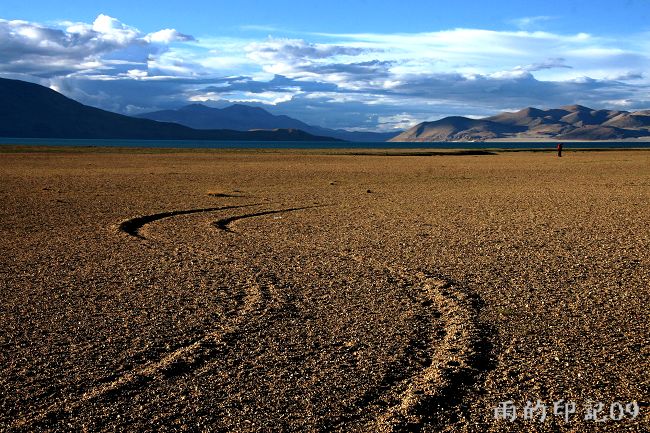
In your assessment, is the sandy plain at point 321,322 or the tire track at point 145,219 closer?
the sandy plain at point 321,322

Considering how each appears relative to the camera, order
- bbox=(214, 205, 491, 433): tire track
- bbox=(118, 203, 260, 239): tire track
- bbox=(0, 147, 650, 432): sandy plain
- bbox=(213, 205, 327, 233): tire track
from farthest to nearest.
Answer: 1. bbox=(213, 205, 327, 233): tire track
2. bbox=(118, 203, 260, 239): tire track
3. bbox=(0, 147, 650, 432): sandy plain
4. bbox=(214, 205, 491, 433): tire track

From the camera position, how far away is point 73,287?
25.6ft

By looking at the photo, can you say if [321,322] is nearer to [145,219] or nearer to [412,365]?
[412,365]

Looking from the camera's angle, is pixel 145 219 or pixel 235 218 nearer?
pixel 145 219

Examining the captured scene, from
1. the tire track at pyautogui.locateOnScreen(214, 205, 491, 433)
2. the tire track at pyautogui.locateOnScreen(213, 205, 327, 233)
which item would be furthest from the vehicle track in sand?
the tire track at pyautogui.locateOnScreen(213, 205, 327, 233)

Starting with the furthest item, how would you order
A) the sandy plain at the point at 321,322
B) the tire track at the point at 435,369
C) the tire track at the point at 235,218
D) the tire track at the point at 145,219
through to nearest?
the tire track at the point at 235,218 → the tire track at the point at 145,219 → the sandy plain at the point at 321,322 → the tire track at the point at 435,369

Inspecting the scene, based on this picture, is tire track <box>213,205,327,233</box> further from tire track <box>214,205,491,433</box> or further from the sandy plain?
tire track <box>214,205,491,433</box>

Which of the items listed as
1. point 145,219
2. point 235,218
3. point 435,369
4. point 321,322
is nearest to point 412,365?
point 435,369

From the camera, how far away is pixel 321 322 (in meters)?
6.43

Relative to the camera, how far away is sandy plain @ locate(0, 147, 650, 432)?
4.47 meters

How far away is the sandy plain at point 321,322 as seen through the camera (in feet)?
14.7

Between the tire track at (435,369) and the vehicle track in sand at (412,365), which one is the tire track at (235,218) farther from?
the tire track at (435,369)

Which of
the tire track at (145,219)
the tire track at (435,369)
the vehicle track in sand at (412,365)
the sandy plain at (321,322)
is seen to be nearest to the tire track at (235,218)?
the sandy plain at (321,322)

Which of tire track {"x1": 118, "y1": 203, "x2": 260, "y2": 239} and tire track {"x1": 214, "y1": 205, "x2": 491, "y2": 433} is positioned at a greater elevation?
tire track {"x1": 214, "y1": 205, "x2": 491, "y2": 433}
